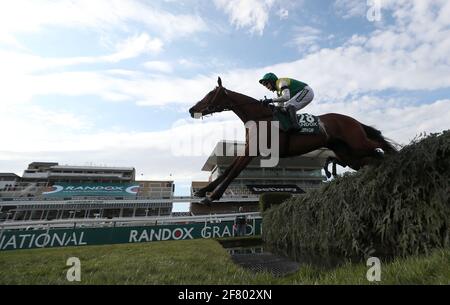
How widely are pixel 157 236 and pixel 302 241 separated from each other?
7619mm

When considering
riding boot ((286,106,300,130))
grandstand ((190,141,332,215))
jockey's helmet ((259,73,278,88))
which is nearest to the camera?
riding boot ((286,106,300,130))

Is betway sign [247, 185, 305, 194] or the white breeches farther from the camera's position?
betway sign [247, 185, 305, 194]

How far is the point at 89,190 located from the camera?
36750 millimetres

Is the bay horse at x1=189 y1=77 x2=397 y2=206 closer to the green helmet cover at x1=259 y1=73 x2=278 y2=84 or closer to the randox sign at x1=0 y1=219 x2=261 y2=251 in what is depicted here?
the green helmet cover at x1=259 y1=73 x2=278 y2=84

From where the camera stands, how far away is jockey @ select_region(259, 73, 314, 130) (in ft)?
12.1

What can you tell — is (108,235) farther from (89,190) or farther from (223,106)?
(89,190)

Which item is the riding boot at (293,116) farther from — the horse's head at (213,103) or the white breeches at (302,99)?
the horse's head at (213,103)

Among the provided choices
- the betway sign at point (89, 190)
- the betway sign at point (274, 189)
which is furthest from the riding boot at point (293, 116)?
the betway sign at point (89, 190)

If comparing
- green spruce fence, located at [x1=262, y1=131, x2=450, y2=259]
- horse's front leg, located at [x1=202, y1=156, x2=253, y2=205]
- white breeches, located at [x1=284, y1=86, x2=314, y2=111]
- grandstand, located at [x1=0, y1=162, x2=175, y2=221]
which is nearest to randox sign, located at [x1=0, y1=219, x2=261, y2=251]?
green spruce fence, located at [x1=262, y1=131, x2=450, y2=259]

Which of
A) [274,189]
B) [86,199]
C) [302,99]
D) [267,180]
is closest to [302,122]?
[302,99]

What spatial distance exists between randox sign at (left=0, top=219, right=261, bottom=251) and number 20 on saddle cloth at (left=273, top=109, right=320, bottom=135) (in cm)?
1014

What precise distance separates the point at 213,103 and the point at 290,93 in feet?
3.61

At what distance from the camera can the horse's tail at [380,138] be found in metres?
4.22
